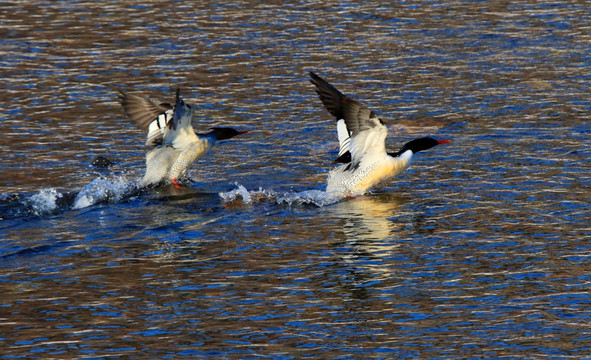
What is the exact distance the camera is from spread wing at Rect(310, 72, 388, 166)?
9742 millimetres

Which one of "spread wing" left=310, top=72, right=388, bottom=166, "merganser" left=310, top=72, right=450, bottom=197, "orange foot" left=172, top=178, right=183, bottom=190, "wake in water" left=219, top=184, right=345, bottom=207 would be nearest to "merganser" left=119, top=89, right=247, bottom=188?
"orange foot" left=172, top=178, right=183, bottom=190

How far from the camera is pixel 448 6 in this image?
19.1 meters

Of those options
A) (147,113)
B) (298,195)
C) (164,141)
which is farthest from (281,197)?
(147,113)

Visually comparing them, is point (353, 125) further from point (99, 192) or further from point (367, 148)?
point (99, 192)

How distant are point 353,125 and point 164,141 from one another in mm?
2347

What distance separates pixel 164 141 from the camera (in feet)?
37.0

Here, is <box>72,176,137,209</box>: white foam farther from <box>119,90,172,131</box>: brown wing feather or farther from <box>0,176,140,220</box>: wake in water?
<box>119,90,172,131</box>: brown wing feather

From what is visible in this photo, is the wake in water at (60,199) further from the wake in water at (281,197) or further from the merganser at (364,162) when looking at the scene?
the merganser at (364,162)

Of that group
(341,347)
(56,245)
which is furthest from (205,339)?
(56,245)

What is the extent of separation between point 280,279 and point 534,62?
28.6 feet

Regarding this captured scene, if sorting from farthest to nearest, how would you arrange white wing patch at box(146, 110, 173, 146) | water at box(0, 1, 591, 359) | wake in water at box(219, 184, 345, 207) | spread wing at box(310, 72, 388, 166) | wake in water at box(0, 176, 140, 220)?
white wing patch at box(146, 110, 173, 146) < wake in water at box(219, 184, 345, 207) < wake in water at box(0, 176, 140, 220) < spread wing at box(310, 72, 388, 166) < water at box(0, 1, 591, 359)

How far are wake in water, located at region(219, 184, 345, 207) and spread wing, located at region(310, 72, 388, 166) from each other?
1.89 ft

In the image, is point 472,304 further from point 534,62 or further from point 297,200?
point 534,62

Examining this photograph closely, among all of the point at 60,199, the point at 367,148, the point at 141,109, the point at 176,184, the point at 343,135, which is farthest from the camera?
the point at 141,109
